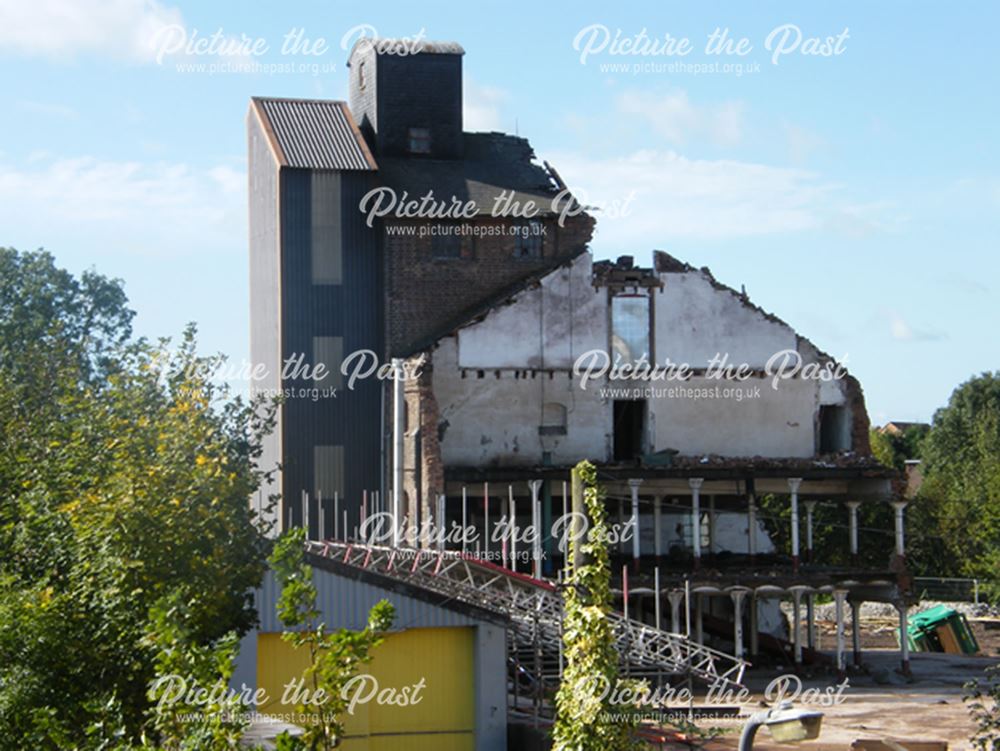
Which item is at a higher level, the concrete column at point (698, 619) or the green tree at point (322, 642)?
the green tree at point (322, 642)

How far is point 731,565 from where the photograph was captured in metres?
43.8

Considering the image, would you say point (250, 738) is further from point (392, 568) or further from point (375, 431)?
point (375, 431)

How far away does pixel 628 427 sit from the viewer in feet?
154

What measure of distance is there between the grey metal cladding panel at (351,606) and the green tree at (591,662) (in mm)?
11417

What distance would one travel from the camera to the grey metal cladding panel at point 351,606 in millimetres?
26969

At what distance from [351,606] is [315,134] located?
23.7 metres

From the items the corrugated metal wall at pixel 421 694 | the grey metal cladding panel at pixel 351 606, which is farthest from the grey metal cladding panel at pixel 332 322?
the grey metal cladding panel at pixel 351 606

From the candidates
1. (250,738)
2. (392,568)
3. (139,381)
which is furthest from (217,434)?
(392,568)

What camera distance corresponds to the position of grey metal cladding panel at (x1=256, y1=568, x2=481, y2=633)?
2697cm

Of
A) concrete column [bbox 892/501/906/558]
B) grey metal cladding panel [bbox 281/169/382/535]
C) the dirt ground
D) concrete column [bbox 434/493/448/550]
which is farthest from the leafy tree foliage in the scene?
concrete column [bbox 434/493/448/550]

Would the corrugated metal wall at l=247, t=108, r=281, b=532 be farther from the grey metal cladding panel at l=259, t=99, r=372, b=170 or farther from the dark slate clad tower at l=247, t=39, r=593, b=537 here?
the grey metal cladding panel at l=259, t=99, r=372, b=170

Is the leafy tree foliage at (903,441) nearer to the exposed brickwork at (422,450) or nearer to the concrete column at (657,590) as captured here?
the concrete column at (657,590)

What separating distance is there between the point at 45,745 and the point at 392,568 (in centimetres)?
1616

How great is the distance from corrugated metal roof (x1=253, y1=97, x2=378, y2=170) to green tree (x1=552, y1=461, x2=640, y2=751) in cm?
3194
